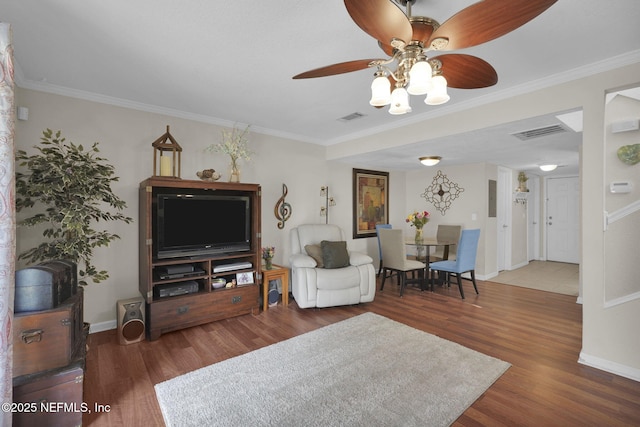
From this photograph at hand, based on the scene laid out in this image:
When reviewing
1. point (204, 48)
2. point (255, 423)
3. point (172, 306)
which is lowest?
point (255, 423)

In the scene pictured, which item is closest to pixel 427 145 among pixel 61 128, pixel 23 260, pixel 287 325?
pixel 287 325

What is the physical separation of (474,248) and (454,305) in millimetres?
954

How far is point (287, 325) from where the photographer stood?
3244 millimetres

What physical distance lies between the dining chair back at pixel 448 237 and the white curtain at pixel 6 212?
16.1 feet

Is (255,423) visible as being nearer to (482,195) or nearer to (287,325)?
(287,325)

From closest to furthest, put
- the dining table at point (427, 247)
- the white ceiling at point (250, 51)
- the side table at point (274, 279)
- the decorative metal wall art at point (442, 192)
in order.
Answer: the white ceiling at point (250, 51)
the side table at point (274, 279)
the dining table at point (427, 247)
the decorative metal wall art at point (442, 192)

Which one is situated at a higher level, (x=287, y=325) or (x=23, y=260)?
(x=23, y=260)

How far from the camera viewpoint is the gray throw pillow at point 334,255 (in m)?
3.85

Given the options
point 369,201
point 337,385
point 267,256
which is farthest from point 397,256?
point 337,385

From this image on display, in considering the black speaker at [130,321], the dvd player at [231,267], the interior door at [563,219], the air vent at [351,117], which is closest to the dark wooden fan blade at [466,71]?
the air vent at [351,117]

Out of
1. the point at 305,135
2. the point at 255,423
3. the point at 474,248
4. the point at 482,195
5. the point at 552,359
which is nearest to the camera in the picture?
the point at 255,423

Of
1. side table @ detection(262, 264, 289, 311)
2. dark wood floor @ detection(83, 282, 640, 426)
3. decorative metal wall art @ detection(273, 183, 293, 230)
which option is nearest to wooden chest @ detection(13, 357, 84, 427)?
dark wood floor @ detection(83, 282, 640, 426)

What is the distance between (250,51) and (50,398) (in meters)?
2.52

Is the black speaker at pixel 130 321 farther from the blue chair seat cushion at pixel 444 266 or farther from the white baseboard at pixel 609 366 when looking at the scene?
the white baseboard at pixel 609 366
